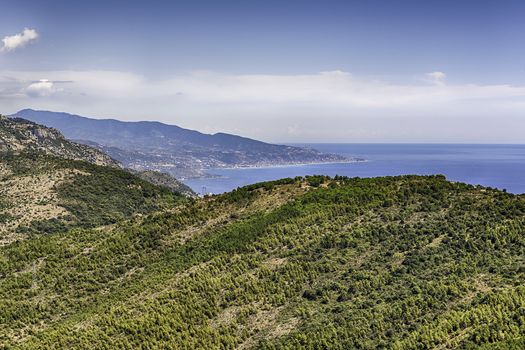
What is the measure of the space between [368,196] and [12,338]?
3081 centimetres

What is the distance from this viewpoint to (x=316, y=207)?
136 ft

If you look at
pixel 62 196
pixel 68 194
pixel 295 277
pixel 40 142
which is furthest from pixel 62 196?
pixel 40 142

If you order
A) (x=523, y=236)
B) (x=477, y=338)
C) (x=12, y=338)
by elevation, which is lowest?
(x=12, y=338)

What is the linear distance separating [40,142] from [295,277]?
167 meters

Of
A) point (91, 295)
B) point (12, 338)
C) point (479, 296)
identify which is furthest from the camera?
point (91, 295)

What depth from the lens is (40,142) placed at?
172250 mm

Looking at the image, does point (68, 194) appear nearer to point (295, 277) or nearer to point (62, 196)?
point (62, 196)

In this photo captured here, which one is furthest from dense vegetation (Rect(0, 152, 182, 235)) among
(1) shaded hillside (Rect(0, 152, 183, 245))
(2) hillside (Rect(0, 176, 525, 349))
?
A: (2) hillside (Rect(0, 176, 525, 349))

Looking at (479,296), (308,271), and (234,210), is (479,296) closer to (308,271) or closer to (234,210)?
(308,271)

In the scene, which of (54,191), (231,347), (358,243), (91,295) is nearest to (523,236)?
(358,243)

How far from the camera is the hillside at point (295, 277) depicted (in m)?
26.1

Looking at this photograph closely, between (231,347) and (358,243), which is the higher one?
(358,243)

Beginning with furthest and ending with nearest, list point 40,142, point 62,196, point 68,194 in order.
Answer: point 40,142, point 68,194, point 62,196

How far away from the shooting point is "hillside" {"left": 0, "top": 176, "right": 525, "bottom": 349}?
26078 millimetres
